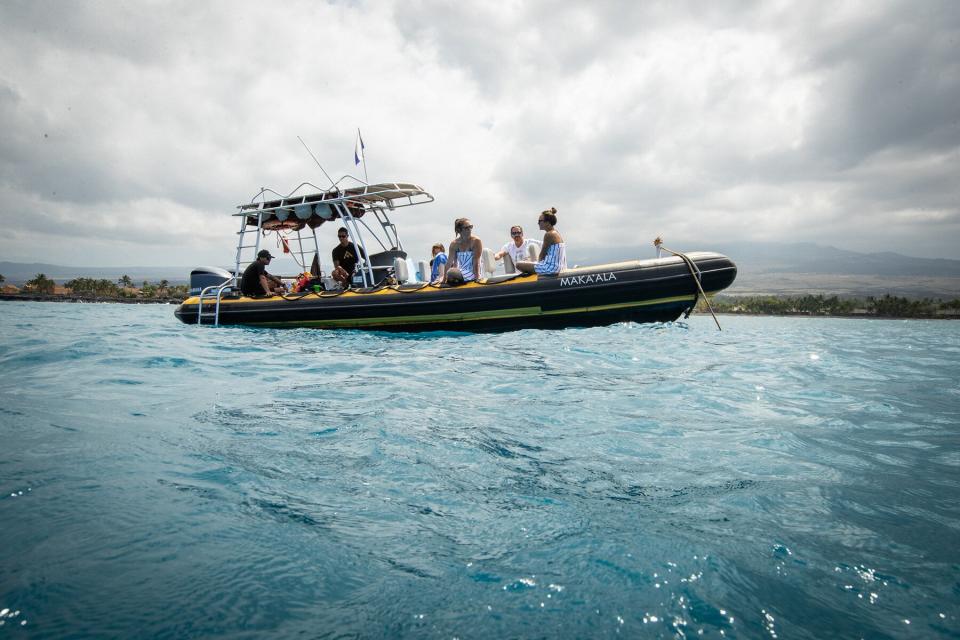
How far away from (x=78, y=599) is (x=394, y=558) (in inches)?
32.4

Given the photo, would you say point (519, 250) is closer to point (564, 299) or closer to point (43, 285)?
point (564, 299)

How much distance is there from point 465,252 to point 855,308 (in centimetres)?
10394

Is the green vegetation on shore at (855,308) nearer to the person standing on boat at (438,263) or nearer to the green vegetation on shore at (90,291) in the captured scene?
the person standing on boat at (438,263)

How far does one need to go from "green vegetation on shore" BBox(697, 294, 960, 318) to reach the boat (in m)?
72.9

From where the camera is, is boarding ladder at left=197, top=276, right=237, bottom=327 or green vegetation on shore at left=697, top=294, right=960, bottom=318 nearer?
boarding ladder at left=197, top=276, right=237, bottom=327

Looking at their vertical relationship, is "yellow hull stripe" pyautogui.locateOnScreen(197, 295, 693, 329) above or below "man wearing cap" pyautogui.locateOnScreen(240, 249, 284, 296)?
below

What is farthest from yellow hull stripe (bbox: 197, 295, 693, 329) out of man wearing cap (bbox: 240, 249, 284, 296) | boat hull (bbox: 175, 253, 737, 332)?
man wearing cap (bbox: 240, 249, 284, 296)

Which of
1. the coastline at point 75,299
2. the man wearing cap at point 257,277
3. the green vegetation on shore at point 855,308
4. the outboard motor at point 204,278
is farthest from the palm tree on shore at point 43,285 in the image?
the green vegetation on shore at point 855,308

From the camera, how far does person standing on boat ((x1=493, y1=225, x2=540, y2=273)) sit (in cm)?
944

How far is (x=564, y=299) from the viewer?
831cm

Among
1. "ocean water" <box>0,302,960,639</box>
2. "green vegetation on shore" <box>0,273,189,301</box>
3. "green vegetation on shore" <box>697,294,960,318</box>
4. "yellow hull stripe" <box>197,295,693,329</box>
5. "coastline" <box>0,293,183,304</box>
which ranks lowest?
"green vegetation on shore" <box>697,294,960,318</box>

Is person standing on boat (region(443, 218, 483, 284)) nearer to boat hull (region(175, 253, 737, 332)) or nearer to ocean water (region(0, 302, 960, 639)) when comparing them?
boat hull (region(175, 253, 737, 332))

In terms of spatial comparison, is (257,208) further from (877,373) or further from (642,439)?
(877,373)

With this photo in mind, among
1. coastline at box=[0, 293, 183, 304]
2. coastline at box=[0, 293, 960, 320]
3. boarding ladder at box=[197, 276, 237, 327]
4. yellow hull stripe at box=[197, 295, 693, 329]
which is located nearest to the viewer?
yellow hull stripe at box=[197, 295, 693, 329]
